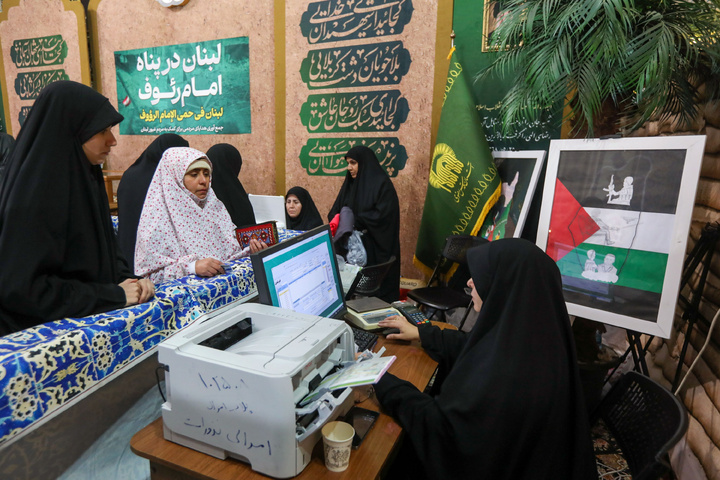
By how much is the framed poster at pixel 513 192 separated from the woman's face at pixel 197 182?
1.96m

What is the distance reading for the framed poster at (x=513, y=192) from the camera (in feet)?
8.90

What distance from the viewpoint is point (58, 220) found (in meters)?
1.10

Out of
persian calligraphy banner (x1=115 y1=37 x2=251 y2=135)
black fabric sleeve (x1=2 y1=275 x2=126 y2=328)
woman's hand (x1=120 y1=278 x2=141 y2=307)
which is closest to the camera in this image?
black fabric sleeve (x1=2 y1=275 x2=126 y2=328)

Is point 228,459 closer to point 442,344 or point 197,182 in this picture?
point 442,344

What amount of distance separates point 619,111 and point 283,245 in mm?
2100

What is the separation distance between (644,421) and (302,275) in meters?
1.00

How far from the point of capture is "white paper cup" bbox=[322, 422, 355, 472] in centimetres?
80

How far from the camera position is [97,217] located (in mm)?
1242

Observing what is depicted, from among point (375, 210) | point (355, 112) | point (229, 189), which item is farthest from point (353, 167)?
point (229, 189)

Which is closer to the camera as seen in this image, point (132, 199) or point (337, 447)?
point (337, 447)

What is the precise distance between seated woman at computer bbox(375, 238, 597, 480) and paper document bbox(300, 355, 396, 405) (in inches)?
4.4

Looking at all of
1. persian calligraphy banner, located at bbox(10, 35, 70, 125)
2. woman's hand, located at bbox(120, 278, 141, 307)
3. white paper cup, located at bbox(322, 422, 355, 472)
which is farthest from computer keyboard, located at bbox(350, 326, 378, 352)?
persian calligraphy banner, located at bbox(10, 35, 70, 125)

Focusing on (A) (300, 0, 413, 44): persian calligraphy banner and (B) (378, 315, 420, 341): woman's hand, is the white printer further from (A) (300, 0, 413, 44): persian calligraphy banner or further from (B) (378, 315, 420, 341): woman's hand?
(A) (300, 0, 413, 44): persian calligraphy banner

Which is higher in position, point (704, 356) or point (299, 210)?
point (299, 210)
